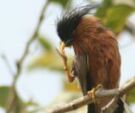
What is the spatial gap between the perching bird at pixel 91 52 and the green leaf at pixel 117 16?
2.20ft

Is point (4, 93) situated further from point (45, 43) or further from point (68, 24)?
point (45, 43)

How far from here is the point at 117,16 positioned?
3.58 m

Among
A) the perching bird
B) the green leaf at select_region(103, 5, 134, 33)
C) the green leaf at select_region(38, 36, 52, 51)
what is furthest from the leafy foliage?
the perching bird

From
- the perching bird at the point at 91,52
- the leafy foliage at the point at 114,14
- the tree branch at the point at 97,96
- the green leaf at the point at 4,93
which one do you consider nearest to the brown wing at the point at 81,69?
the perching bird at the point at 91,52

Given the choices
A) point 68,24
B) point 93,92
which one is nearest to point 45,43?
point 68,24

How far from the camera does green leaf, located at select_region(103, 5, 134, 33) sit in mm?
3516

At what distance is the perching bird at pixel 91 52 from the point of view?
9.12 feet

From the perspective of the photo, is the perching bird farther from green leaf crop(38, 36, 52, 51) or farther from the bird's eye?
green leaf crop(38, 36, 52, 51)

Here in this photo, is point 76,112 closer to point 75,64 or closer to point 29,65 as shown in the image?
point 75,64

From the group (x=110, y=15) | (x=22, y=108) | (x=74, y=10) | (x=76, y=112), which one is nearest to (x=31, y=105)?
(x=22, y=108)

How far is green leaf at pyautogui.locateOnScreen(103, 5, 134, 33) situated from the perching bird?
2.20 ft

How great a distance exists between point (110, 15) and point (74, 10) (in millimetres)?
619

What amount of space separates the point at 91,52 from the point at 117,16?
842 mm

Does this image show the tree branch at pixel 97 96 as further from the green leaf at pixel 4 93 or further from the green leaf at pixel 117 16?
the green leaf at pixel 117 16
